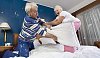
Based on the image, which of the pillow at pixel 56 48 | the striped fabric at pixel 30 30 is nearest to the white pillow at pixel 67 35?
the pillow at pixel 56 48

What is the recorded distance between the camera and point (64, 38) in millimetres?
1614

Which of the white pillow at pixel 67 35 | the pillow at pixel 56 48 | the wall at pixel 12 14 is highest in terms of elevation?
the wall at pixel 12 14

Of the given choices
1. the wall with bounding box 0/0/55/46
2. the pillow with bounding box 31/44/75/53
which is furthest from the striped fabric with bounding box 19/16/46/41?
the wall with bounding box 0/0/55/46

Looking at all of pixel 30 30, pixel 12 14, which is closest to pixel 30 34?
pixel 30 30

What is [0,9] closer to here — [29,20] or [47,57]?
[29,20]

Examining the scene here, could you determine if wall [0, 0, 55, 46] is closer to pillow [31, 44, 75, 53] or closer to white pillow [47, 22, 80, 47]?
pillow [31, 44, 75, 53]

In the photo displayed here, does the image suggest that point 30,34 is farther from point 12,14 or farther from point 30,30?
point 12,14

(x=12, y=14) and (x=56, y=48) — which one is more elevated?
(x=12, y=14)

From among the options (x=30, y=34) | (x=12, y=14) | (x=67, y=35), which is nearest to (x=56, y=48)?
(x=67, y=35)

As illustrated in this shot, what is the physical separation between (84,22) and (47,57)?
2831mm

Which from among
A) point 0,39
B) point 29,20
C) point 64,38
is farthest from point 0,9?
point 64,38

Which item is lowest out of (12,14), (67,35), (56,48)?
(56,48)

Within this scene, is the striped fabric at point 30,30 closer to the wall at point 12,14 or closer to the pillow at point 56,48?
the pillow at point 56,48

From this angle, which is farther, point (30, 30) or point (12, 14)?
point (12, 14)
